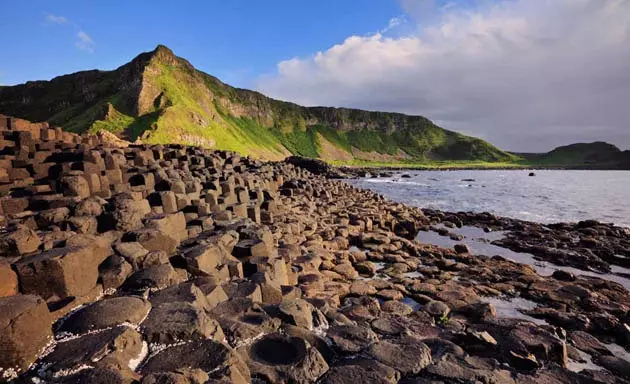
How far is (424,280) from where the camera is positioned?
10.9m

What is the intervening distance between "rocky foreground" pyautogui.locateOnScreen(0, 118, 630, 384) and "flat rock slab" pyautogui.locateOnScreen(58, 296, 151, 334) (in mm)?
23

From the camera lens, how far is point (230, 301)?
5.70 m

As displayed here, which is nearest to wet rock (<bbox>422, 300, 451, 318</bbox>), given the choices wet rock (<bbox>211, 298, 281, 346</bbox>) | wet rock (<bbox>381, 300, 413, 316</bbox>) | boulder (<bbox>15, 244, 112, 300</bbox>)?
wet rock (<bbox>381, 300, 413, 316</bbox>)

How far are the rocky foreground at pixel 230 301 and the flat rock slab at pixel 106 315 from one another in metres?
0.02

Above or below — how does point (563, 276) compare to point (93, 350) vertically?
below

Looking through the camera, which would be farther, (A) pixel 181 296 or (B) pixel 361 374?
(A) pixel 181 296

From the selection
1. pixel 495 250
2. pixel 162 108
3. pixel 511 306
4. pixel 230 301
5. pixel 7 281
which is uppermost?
pixel 162 108

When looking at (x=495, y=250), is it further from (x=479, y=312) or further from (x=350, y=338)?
(x=350, y=338)

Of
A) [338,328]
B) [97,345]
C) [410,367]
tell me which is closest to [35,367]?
[97,345]

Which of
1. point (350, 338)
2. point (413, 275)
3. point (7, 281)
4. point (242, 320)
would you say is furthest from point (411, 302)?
point (7, 281)

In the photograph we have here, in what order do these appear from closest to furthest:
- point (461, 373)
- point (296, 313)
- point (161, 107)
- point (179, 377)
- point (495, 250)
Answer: point (179, 377), point (461, 373), point (296, 313), point (495, 250), point (161, 107)

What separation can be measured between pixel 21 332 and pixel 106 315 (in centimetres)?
84

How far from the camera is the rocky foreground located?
3.85 metres

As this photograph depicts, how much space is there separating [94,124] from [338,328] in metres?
72.6
